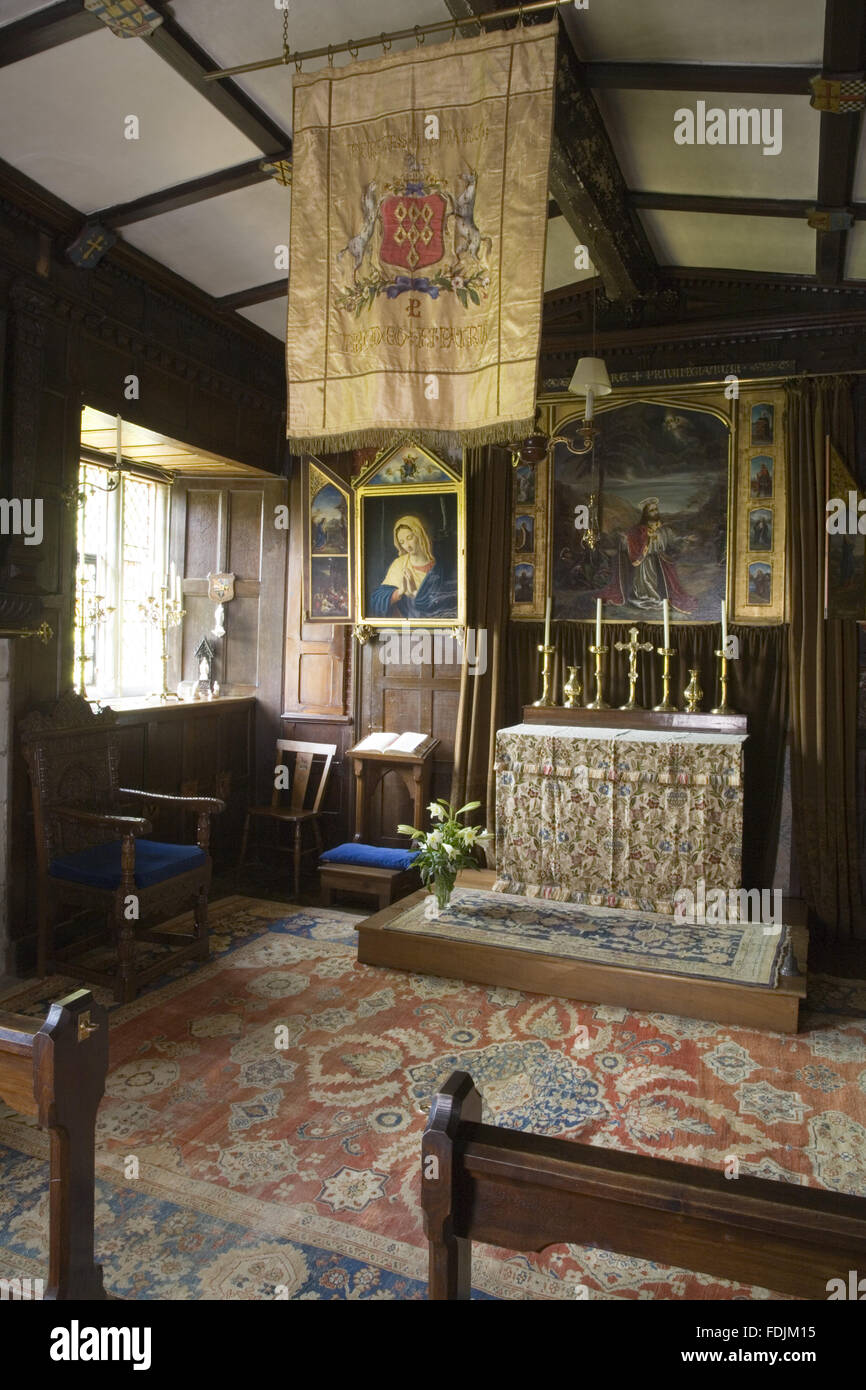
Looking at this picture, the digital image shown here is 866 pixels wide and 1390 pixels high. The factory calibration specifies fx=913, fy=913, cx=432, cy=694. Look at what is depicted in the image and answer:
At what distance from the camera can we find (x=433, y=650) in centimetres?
754

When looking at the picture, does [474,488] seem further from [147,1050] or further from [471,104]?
[147,1050]

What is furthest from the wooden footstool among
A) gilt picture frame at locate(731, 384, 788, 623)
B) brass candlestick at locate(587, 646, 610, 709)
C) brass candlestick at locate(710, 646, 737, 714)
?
gilt picture frame at locate(731, 384, 788, 623)

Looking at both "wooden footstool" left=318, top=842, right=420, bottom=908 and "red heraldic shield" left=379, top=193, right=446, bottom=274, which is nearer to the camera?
"red heraldic shield" left=379, top=193, right=446, bottom=274

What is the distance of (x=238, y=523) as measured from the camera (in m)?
8.09

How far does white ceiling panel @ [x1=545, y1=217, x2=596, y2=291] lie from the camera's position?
19.5 ft

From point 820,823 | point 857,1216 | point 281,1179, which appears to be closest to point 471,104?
point 857,1216

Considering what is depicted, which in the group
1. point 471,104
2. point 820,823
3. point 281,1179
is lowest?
point 281,1179

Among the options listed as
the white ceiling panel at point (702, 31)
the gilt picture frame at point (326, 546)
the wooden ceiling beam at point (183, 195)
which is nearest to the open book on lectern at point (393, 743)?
the gilt picture frame at point (326, 546)

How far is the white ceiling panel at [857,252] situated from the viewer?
524 centimetres

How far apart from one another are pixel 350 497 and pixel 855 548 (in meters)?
3.87

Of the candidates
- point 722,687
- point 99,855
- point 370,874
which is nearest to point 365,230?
point 99,855

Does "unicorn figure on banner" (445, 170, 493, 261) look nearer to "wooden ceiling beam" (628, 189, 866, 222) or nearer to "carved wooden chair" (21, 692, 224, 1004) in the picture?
"wooden ceiling beam" (628, 189, 866, 222)

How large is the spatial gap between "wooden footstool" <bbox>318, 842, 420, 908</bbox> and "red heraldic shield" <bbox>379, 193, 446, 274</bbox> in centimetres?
407

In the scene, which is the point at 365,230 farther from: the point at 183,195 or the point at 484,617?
the point at 484,617
